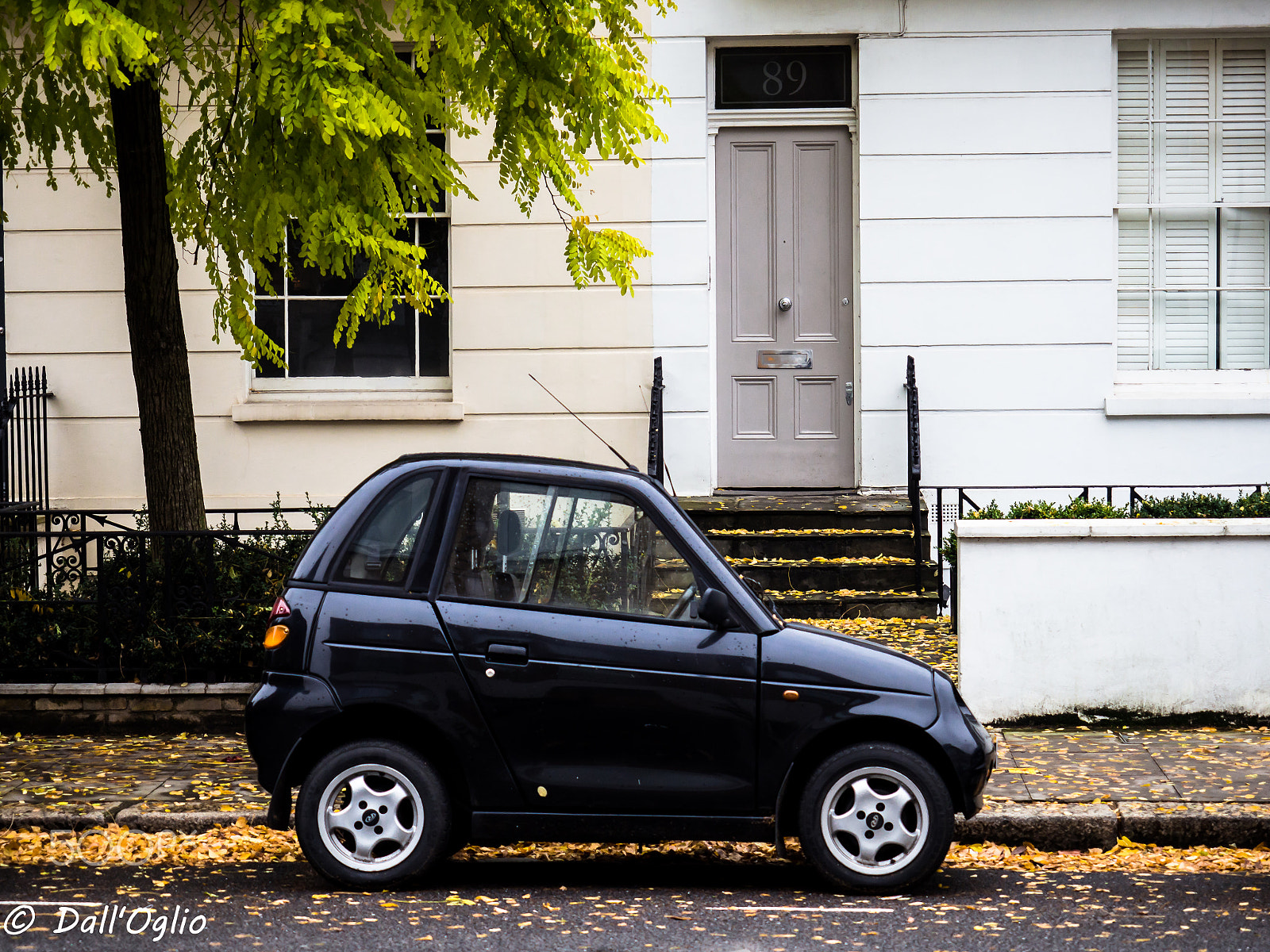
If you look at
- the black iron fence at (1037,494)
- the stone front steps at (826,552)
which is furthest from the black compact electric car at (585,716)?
Result: the black iron fence at (1037,494)

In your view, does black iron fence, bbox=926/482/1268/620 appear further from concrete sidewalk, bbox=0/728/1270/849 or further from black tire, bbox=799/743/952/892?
black tire, bbox=799/743/952/892

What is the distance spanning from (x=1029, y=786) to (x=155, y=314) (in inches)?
222

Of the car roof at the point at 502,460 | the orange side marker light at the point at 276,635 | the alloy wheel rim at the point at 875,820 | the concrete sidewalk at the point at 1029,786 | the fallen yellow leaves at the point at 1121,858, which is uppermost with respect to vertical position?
the car roof at the point at 502,460

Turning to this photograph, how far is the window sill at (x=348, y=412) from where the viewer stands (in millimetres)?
11711

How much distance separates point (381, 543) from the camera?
5.32 metres

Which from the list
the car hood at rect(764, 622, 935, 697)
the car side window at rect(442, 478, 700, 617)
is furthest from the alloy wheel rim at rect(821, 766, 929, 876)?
the car side window at rect(442, 478, 700, 617)

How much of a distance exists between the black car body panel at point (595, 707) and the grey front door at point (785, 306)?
6.89 m

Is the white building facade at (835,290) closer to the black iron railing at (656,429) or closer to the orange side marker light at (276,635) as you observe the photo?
the black iron railing at (656,429)

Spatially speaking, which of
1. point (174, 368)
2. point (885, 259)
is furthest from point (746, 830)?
point (885, 259)

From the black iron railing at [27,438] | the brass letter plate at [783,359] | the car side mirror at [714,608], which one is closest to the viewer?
the car side mirror at [714,608]

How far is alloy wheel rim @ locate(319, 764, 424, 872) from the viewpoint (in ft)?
16.9

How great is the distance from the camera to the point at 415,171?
780cm

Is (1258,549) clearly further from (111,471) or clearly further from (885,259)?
(111,471)

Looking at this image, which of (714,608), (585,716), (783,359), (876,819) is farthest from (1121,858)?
(783,359)
